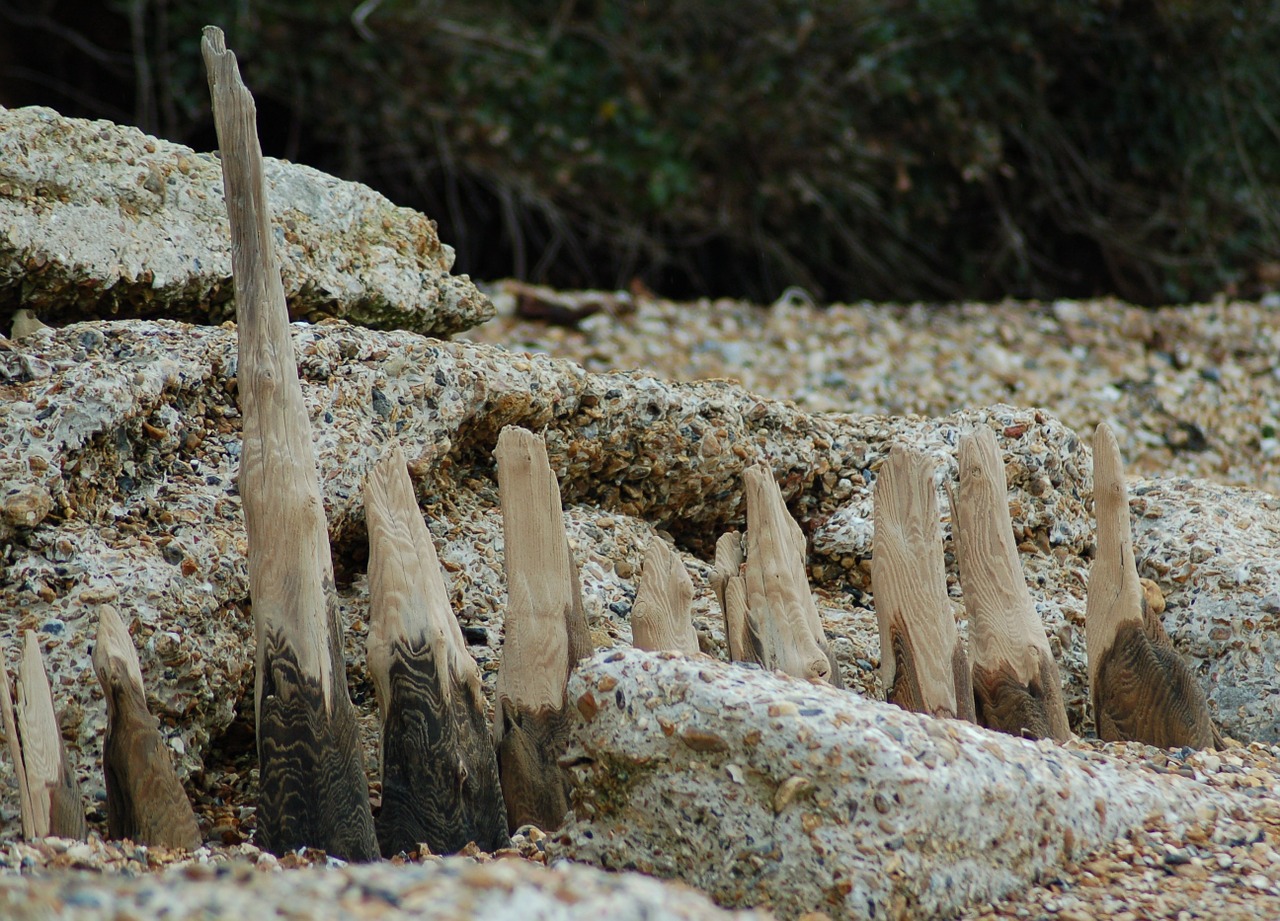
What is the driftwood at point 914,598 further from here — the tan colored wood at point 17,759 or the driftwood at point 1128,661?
the tan colored wood at point 17,759

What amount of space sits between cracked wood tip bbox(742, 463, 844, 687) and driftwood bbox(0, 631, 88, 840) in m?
1.53

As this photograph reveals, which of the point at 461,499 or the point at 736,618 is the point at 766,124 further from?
the point at 736,618

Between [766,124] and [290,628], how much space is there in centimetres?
704

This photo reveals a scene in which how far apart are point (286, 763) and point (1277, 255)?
29.0 feet

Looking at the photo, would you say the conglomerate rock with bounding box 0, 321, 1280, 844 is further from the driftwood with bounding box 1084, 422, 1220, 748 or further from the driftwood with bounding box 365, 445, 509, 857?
the driftwood with bounding box 365, 445, 509, 857

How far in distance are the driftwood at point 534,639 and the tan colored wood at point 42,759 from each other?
35.3 inches

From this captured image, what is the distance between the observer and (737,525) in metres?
4.34

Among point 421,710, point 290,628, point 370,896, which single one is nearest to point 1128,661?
point 421,710

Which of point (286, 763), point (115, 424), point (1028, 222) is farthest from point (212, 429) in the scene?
point (1028, 222)

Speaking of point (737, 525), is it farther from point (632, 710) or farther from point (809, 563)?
point (632, 710)

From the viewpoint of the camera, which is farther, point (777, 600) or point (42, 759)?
point (777, 600)

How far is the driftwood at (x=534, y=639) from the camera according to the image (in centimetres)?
302

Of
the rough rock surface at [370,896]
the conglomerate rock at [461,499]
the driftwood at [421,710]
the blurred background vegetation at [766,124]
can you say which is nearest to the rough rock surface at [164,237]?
the conglomerate rock at [461,499]

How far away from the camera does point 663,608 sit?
320 centimetres
